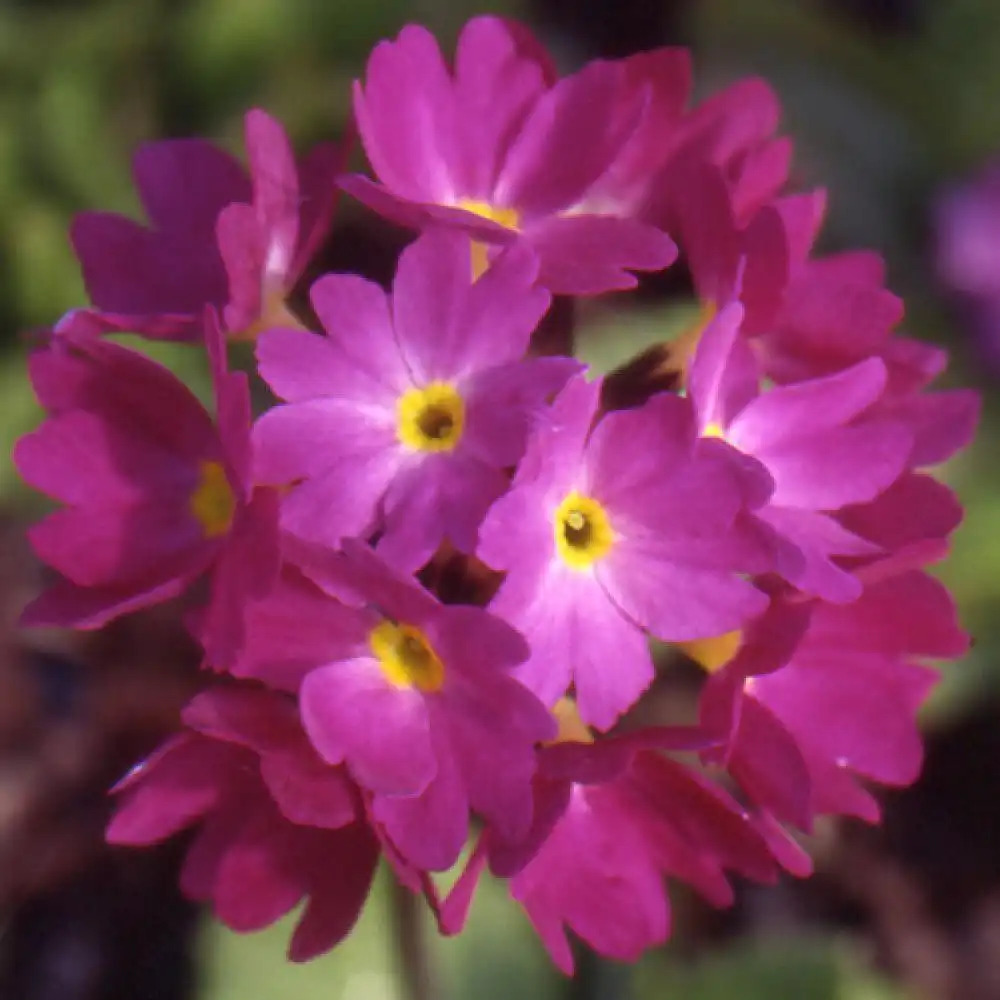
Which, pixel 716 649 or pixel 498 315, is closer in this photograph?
pixel 498 315

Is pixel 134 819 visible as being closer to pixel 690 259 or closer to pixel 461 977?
pixel 690 259

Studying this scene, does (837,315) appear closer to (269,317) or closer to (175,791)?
(269,317)

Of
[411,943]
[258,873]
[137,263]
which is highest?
[137,263]

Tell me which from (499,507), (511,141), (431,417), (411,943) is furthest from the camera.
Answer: (411,943)

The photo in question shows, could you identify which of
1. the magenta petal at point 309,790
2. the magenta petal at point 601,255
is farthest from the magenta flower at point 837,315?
the magenta petal at point 309,790

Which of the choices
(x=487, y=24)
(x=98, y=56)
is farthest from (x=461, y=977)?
(x=98, y=56)

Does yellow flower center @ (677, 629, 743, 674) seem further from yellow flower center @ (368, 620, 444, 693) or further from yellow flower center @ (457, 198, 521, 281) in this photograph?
yellow flower center @ (457, 198, 521, 281)

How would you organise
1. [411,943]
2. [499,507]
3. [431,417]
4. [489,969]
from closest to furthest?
[499,507], [431,417], [411,943], [489,969]

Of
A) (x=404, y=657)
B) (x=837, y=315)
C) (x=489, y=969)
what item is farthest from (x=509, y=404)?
(x=489, y=969)
